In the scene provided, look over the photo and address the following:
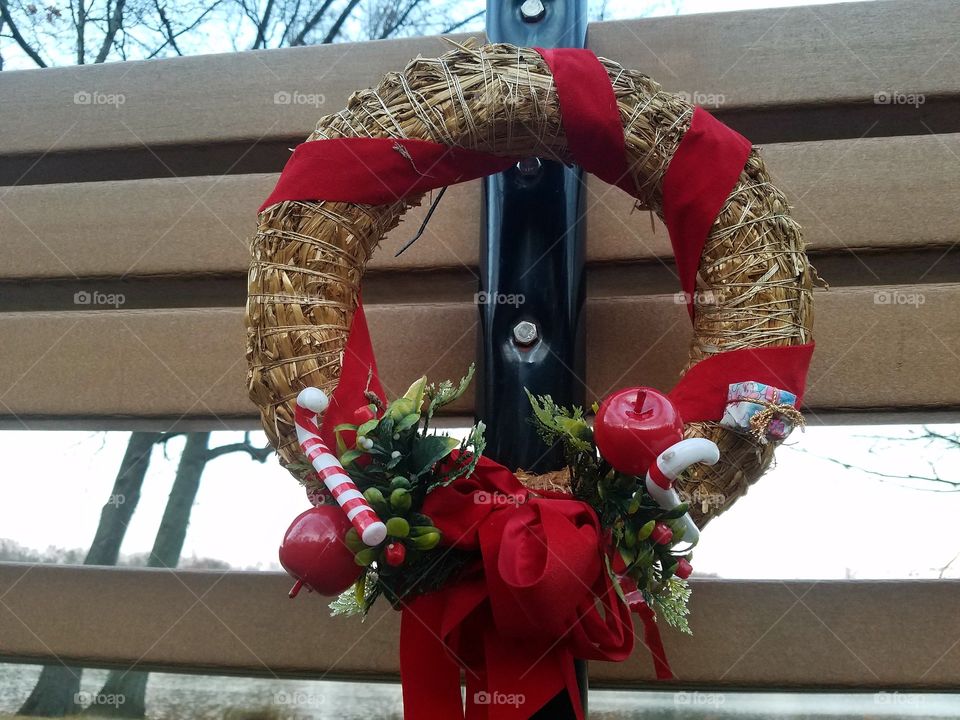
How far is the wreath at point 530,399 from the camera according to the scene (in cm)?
79

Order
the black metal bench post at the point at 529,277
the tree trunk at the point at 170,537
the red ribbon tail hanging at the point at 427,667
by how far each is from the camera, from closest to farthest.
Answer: the red ribbon tail hanging at the point at 427,667 < the black metal bench post at the point at 529,277 < the tree trunk at the point at 170,537

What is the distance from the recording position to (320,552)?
30.4 inches

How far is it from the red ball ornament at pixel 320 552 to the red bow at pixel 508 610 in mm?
100

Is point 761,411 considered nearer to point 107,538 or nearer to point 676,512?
point 676,512

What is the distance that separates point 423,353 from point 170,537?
0.64m

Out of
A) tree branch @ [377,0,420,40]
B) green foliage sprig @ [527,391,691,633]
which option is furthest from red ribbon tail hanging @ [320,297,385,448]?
tree branch @ [377,0,420,40]

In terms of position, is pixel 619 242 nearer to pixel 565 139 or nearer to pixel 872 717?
pixel 565 139

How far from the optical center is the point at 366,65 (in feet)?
5.28

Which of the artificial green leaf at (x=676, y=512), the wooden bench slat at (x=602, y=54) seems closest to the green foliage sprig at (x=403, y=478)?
the artificial green leaf at (x=676, y=512)

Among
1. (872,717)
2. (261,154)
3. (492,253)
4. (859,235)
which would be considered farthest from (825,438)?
(261,154)

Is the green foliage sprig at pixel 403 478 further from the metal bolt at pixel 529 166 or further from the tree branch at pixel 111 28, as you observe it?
the tree branch at pixel 111 28

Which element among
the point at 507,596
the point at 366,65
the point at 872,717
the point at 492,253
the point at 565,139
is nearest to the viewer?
the point at 507,596

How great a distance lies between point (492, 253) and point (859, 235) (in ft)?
2.30

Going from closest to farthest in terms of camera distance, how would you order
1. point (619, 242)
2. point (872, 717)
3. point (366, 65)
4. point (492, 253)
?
point (492, 253)
point (872, 717)
point (619, 242)
point (366, 65)
